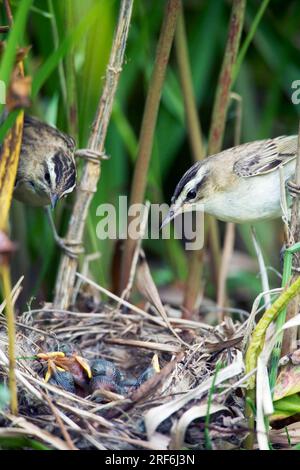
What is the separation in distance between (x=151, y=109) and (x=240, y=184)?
58 cm

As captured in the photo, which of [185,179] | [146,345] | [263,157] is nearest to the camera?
[185,179]

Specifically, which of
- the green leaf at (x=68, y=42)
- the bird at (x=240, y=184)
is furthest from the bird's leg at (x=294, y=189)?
the green leaf at (x=68, y=42)

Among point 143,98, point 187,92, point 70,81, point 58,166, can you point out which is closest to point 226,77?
point 187,92

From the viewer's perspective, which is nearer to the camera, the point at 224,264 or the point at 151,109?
the point at 151,109

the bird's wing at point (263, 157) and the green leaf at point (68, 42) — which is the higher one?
the green leaf at point (68, 42)

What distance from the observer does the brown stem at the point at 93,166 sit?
4047 mm

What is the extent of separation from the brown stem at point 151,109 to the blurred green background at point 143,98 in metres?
0.33

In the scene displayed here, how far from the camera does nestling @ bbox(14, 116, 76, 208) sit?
4.35 meters

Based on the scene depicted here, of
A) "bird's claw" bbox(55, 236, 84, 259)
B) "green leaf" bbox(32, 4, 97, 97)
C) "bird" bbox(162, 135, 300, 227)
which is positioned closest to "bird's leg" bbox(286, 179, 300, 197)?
"bird" bbox(162, 135, 300, 227)

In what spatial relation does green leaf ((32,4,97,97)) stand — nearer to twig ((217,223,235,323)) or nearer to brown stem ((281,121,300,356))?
brown stem ((281,121,300,356))

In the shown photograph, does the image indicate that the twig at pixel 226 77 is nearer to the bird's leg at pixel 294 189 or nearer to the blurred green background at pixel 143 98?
the blurred green background at pixel 143 98

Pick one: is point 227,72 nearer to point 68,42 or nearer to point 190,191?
point 190,191

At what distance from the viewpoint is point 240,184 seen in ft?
14.0

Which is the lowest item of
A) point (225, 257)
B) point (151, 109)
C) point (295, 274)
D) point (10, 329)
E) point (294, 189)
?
point (10, 329)
